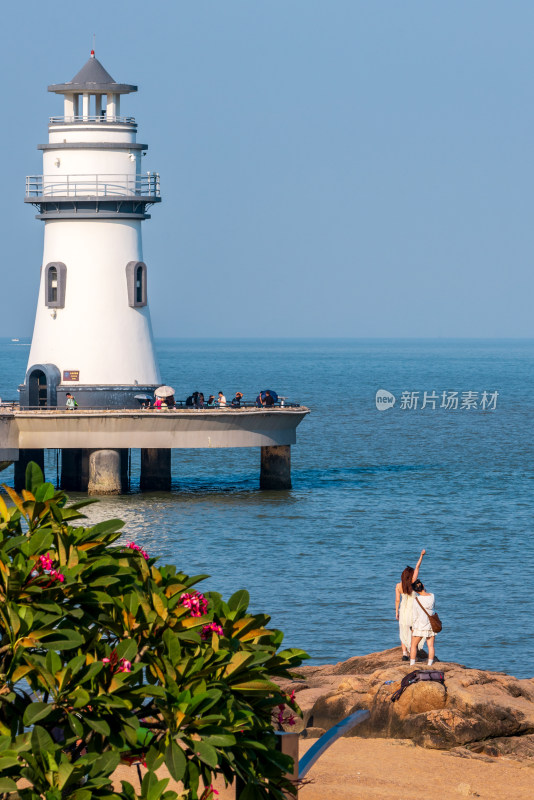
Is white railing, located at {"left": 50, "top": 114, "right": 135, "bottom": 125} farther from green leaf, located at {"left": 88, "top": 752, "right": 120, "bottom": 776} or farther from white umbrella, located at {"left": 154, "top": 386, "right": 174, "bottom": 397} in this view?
green leaf, located at {"left": 88, "top": 752, "right": 120, "bottom": 776}

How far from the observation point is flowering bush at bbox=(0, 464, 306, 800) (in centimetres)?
971

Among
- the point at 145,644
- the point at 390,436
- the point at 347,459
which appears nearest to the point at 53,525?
the point at 145,644

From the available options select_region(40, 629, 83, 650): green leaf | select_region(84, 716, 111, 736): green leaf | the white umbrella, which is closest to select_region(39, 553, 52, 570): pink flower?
select_region(40, 629, 83, 650): green leaf

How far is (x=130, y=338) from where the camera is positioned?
155 feet

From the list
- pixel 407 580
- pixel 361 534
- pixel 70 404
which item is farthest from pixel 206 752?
pixel 70 404

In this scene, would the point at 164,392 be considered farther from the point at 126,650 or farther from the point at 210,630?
the point at 126,650

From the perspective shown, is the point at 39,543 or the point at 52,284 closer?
the point at 39,543

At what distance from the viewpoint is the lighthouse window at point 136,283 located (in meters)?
47.1

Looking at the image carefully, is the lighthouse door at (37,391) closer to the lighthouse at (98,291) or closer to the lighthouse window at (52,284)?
the lighthouse at (98,291)

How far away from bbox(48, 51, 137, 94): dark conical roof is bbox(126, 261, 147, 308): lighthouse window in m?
5.80

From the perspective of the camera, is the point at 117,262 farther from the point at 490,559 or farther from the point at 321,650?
the point at 321,650

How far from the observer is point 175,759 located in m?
9.70

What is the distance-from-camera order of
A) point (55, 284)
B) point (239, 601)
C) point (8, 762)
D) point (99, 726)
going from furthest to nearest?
1. point (55, 284)
2. point (239, 601)
3. point (99, 726)
4. point (8, 762)

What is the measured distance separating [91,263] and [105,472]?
6.93 m
